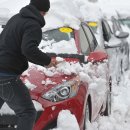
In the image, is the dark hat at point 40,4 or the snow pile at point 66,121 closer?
the dark hat at point 40,4

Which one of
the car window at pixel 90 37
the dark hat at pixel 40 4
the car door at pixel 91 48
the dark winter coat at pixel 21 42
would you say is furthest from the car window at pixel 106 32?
the dark winter coat at pixel 21 42

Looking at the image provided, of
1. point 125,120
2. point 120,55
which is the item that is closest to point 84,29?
point 125,120

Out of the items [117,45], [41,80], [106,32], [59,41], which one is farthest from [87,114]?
[106,32]

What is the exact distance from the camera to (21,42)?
544 cm

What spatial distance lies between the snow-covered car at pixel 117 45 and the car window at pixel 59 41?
1.62 m

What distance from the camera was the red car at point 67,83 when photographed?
594 cm

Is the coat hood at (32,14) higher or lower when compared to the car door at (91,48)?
higher

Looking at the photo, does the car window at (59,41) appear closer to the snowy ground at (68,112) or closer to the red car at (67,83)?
the red car at (67,83)

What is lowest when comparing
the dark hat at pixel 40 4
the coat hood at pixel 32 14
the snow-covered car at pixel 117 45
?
the snow-covered car at pixel 117 45

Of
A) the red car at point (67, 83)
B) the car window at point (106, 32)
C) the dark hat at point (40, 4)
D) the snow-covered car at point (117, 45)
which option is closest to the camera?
the dark hat at point (40, 4)

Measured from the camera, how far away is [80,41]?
754 cm

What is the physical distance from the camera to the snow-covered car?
374 inches

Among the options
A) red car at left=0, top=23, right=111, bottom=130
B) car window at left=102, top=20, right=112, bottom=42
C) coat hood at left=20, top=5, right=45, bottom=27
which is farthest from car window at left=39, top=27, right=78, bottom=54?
car window at left=102, top=20, right=112, bottom=42

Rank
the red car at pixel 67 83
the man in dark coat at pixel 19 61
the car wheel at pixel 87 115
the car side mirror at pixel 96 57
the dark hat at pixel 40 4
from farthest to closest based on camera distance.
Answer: the car side mirror at pixel 96 57
the car wheel at pixel 87 115
the red car at pixel 67 83
the dark hat at pixel 40 4
the man in dark coat at pixel 19 61
